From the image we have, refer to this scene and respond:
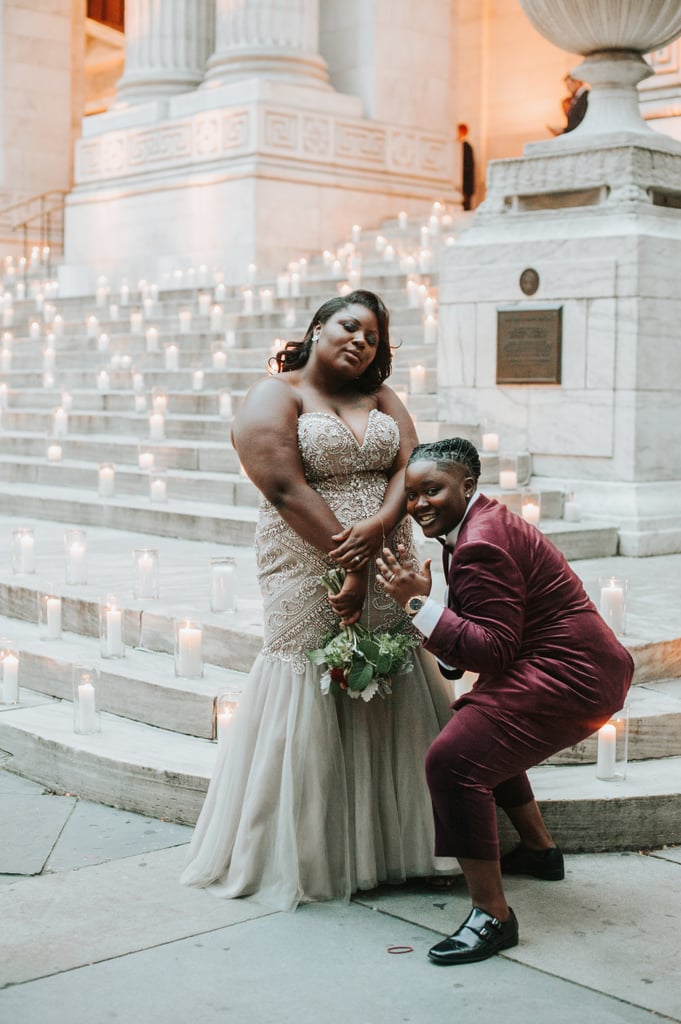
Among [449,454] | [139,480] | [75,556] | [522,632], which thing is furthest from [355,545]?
[139,480]

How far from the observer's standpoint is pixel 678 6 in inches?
360

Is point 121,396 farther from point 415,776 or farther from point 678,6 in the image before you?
point 415,776

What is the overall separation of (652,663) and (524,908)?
77.6 inches

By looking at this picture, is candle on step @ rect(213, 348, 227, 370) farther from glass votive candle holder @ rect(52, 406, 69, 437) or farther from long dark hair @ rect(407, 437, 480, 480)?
long dark hair @ rect(407, 437, 480, 480)

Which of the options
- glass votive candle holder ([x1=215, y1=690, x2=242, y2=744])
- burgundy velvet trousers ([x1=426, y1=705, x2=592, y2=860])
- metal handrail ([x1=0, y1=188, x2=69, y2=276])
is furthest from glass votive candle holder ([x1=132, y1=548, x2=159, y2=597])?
metal handrail ([x1=0, y1=188, x2=69, y2=276])

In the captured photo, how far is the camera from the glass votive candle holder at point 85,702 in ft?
19.7

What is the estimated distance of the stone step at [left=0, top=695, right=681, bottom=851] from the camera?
5.10m

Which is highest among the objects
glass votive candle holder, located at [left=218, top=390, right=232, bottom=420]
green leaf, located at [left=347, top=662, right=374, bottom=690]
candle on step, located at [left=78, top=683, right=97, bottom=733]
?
glass votive candle holder, located at [left=218, top=390, right=232, bottom=420]

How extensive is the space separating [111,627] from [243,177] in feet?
38.9

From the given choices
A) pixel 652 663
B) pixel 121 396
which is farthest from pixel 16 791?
pixel 121 396

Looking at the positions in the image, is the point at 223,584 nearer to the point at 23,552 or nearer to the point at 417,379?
the point at 23,552

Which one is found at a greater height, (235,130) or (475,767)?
(235,130)

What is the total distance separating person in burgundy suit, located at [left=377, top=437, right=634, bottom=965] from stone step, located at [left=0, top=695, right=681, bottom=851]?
779 mm

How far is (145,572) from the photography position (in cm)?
727
